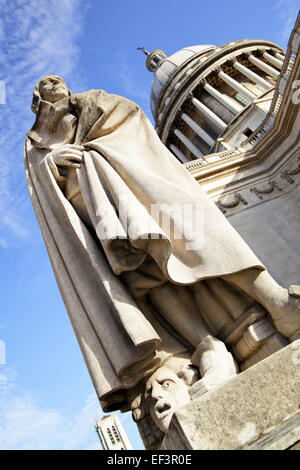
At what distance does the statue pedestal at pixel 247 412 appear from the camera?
6.15 ft

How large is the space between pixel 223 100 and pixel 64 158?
34372 millimetres

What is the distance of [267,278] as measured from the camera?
3070 mm

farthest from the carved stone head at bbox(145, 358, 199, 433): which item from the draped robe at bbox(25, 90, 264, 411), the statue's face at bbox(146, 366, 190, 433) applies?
the draped robe at bbox(25, 90, 264, 411)

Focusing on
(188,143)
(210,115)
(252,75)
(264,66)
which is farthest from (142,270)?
(264,66)

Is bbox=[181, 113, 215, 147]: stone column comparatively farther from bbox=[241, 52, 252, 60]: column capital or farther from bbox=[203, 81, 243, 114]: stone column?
bbox=[241, 52, 252, 60]: column capital

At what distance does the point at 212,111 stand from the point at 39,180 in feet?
115

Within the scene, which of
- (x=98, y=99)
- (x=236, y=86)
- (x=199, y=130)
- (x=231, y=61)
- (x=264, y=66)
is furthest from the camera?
(x=231, y=61)

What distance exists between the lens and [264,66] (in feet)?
120

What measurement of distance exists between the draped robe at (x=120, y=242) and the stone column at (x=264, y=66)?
3563 centimetres

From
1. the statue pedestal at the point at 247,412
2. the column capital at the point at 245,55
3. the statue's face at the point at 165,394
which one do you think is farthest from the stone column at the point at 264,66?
the statue pedestal at the point at 247,412

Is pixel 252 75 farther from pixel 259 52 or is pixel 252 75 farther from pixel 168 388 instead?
pixel 168 388

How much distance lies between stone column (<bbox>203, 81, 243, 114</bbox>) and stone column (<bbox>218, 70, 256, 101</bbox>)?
1.18 meters

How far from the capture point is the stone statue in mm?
2994
